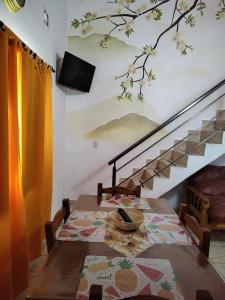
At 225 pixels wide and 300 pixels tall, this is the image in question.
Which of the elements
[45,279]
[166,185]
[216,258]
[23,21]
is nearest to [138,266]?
[45,279]

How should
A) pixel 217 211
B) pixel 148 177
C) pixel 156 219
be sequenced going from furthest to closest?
1. pixel 148 177
2. pixel 217 211
3. pixel 156 219

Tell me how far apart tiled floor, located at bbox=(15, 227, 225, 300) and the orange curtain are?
10 centimetres

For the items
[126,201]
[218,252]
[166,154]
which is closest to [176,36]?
[166,154]

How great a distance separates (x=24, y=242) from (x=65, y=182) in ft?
7.51

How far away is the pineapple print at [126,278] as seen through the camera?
916 mm

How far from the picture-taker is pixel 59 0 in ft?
11.0

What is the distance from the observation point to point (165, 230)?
1436 millimetres

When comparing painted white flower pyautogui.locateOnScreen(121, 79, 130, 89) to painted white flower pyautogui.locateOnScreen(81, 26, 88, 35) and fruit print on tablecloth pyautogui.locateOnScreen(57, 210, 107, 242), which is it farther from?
fruit print on tablecloth pyautogui.locateOnScreen(57, 210, 107, 242)

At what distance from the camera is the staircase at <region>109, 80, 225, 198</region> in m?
3.19

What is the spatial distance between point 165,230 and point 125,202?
1.82 feet

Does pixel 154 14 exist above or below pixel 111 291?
above

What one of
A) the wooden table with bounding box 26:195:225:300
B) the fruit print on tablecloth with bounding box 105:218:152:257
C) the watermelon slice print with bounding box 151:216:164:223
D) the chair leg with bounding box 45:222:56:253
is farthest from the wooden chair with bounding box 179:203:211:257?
the chair leg with bounding box 45:222:56:253

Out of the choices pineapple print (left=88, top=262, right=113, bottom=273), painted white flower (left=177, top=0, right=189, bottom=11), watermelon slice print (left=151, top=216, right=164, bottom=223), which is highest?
painted white flower (left=177, top=0, right=189, bottom=11)

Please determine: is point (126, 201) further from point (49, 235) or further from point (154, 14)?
point (154, 14)
